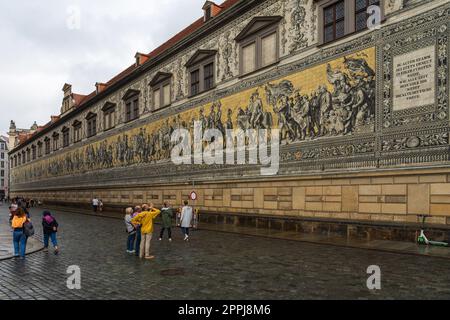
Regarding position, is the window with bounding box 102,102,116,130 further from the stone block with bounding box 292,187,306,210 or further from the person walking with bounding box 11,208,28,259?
the person walking with bounding box 11,208,28,259

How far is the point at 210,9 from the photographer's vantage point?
22719 millimetres

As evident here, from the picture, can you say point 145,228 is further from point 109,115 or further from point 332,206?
point 109,115

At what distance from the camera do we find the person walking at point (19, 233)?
10219 mm

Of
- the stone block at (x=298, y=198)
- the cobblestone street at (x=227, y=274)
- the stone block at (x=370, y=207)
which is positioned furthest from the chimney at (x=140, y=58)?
the stone block at (x=370, y=207)

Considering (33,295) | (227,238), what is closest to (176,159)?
(227,238)

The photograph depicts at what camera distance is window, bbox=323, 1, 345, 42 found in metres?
15.1

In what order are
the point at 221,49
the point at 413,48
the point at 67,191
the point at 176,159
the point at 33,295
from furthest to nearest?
the point at 67,191
the point at 176,159
the point at 221,49
the point at 413,48
the point at 33,295

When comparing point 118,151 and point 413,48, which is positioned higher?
point 413,48

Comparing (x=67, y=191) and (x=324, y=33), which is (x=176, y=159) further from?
(x=67, y=191)

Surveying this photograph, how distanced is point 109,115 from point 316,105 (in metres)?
24.0

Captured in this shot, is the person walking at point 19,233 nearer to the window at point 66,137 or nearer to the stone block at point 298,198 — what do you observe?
the stone block at point 298,198

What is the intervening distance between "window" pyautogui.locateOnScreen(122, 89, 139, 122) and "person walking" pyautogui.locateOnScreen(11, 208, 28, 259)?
20192mm

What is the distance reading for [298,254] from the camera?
10.5m
